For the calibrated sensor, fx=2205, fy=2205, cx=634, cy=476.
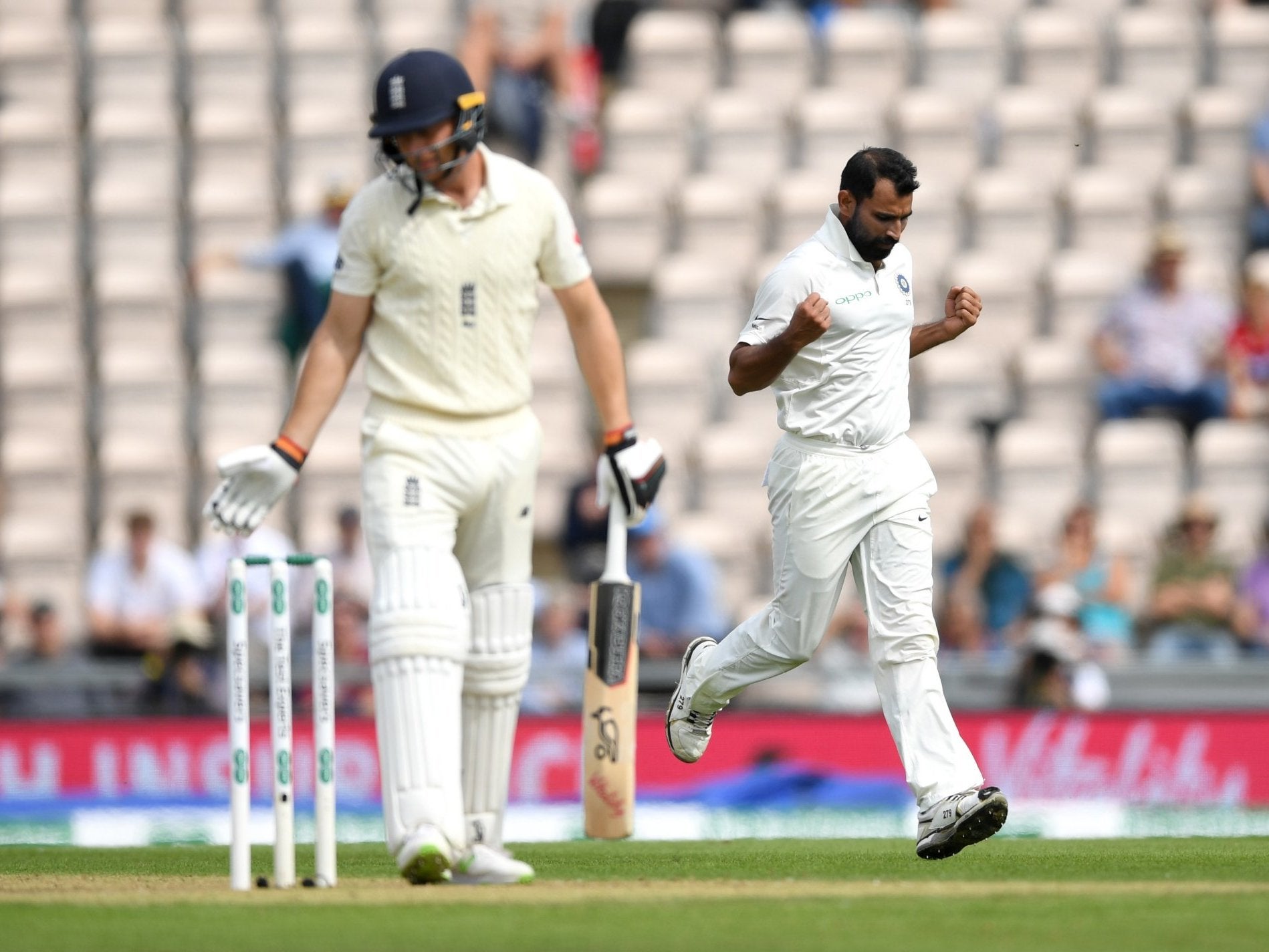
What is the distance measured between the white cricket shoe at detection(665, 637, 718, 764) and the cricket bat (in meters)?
0.99

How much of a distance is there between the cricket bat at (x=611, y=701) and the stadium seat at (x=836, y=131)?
7723mm

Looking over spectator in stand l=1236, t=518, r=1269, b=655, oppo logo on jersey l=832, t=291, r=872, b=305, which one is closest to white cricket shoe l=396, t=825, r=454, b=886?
oppo logo on jersey l=832, t=291, r=872, b=305

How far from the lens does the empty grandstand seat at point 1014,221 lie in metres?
12.8

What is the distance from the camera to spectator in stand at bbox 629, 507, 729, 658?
1038 cm

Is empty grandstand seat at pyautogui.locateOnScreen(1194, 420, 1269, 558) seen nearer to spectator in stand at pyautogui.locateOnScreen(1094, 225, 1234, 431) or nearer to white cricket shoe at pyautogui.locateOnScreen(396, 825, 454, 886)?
spectator in stand at pyautogui.locateOnScreen(1094, 225, 1234, 431)

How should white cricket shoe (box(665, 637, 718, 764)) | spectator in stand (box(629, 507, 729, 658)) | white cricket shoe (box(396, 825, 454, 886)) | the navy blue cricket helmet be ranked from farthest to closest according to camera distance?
1. spectator in stand (box(629, 507, 729, 658))
2. white cricket shoe (box(665, 637, 718, 764))
3. the navy blue cricket helmet
4. white cricket shoe (box(396, 825, 454, 886))

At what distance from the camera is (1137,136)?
13.2 meters

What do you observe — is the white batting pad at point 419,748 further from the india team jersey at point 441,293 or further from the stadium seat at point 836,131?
the stadium seat at point 836,131

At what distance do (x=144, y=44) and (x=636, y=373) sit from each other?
13.4 ft

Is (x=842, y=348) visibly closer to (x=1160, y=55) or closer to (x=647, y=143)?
(x=647, y=143)

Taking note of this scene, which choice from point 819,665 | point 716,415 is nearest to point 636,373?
point 716,415

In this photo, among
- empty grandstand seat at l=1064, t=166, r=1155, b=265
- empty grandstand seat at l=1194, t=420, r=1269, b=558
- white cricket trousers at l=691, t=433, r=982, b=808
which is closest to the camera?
white cricket trousers at l=691, t=433, r=982, b=808

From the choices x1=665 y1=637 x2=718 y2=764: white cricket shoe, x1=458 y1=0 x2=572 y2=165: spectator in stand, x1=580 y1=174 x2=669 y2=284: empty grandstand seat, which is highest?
x1=458 y1=0 x2=572 y2=165: spectator in stand

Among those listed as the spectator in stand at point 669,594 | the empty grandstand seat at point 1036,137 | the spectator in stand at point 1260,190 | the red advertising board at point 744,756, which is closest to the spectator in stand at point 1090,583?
the red advertising board at point 744,756
